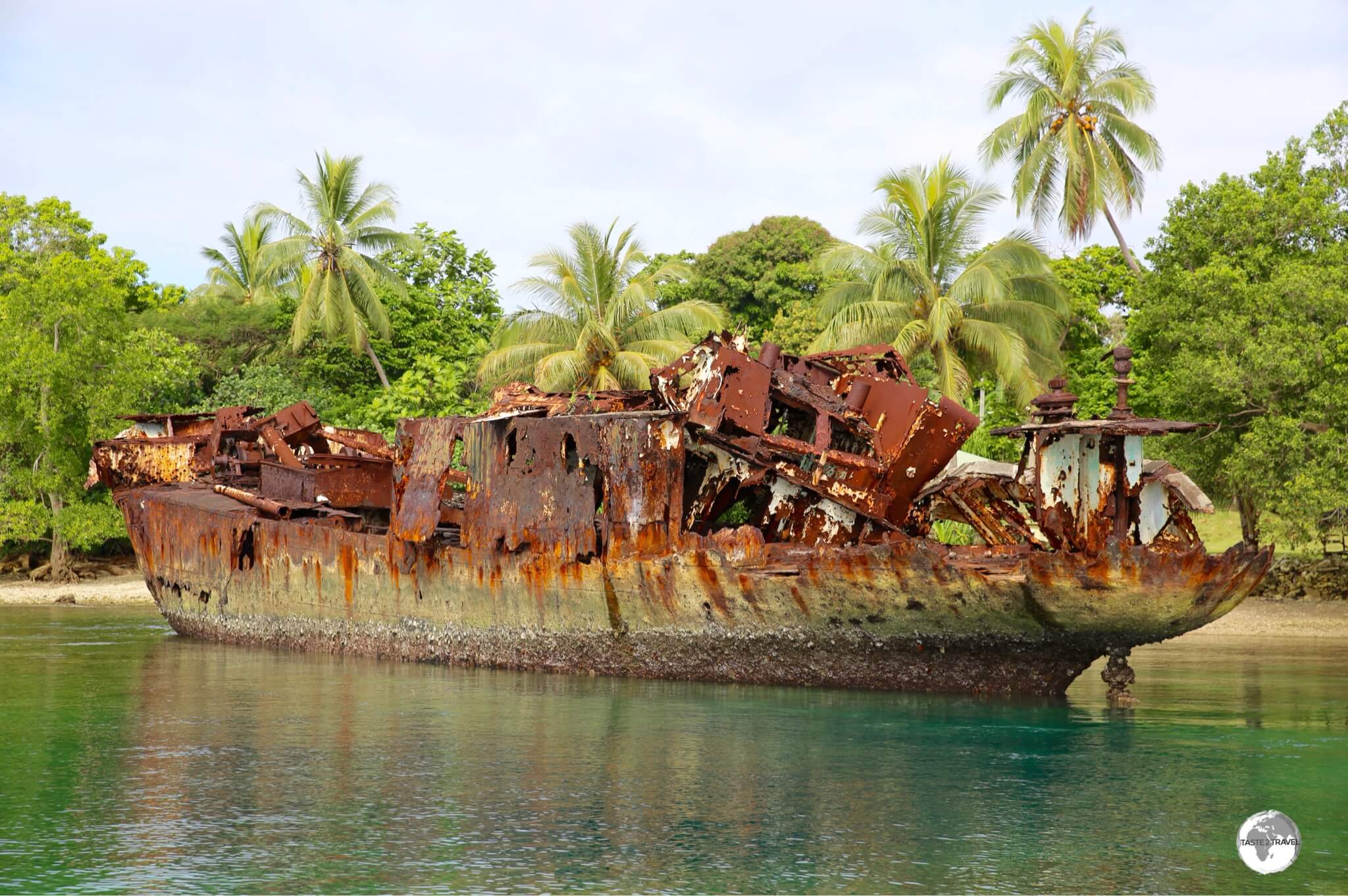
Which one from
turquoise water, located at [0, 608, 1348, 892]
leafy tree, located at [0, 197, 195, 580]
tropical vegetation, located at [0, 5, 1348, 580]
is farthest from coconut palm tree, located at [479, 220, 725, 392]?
turquoise water, located at [0, 608, 1348, 892]

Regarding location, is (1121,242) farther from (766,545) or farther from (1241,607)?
(766,545)

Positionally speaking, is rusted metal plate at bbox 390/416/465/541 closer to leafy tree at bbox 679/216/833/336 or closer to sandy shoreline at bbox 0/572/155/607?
sandy shoreline at bbox 0/572/155/607

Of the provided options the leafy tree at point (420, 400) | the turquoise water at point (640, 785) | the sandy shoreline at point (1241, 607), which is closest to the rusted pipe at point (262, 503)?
the turquoise water at point (640, 785)

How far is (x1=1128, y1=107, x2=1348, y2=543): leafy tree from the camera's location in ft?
59.1

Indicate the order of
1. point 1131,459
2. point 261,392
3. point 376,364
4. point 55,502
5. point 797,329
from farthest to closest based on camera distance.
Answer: point 797,329
point 376,364
point 261,392
point 55,502
point 1131,459

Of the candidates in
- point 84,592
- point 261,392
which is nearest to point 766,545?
point 84,592

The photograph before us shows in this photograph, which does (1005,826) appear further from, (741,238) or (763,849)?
(741,238)

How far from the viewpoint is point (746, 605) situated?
1148cm

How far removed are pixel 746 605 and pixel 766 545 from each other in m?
0.52

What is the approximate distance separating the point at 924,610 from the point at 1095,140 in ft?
56.6

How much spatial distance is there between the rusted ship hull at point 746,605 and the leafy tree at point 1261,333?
861 cm

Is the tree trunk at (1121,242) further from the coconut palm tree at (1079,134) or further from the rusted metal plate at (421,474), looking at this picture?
the rusted metal plate at (421,474)

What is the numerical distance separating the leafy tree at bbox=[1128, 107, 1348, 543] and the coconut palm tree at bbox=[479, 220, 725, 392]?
7.97m

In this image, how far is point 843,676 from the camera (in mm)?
11609
